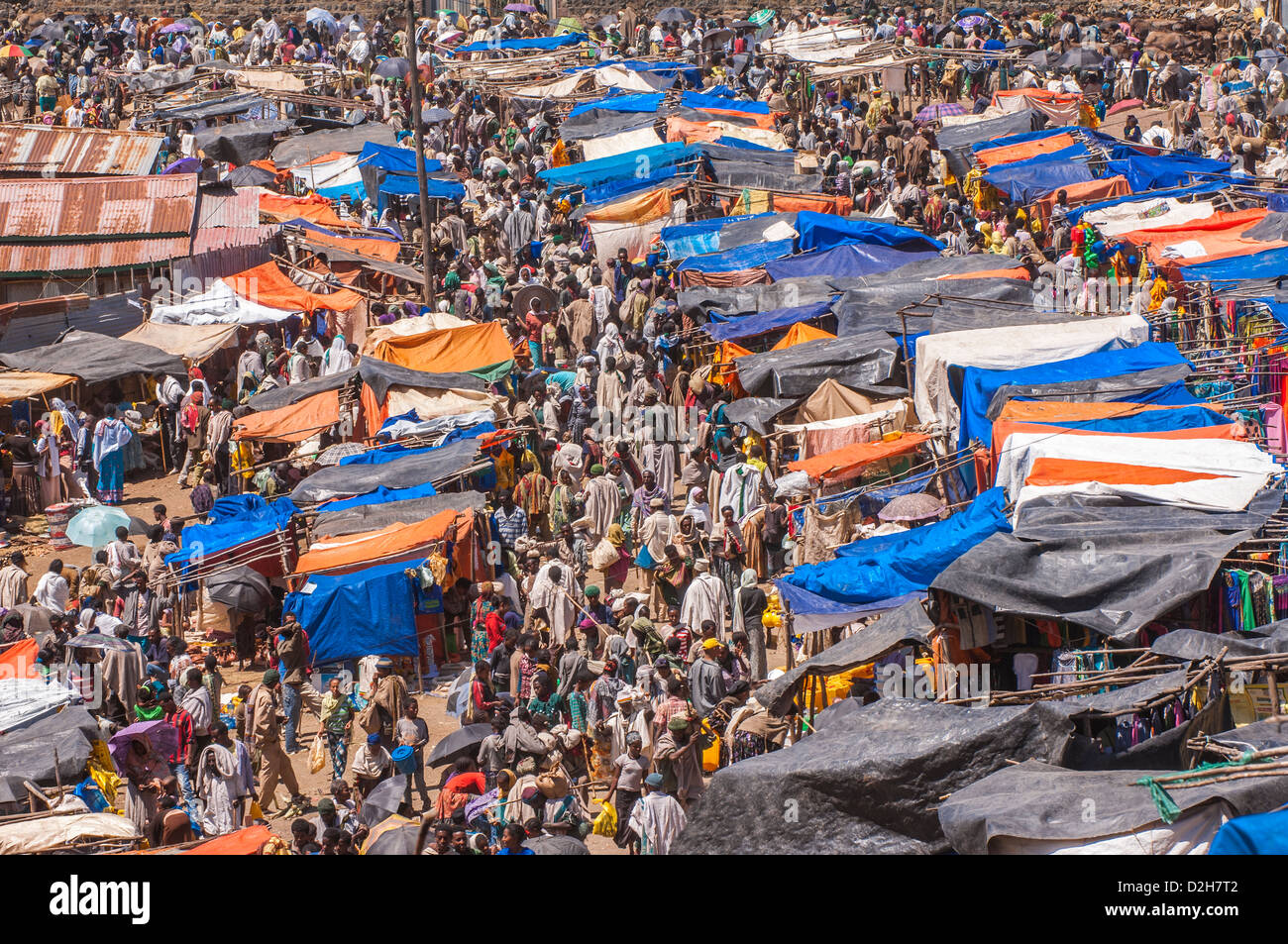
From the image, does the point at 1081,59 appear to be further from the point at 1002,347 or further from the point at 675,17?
the point at 1002,347

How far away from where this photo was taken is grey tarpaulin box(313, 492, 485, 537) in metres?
15.0

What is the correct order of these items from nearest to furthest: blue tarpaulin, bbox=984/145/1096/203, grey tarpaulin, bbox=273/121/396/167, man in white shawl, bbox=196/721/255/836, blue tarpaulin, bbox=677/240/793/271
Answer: man in white shawl, bbox=196/721/255/836 < blue tarpaulin, bbox=677/240/793/271 < blue tarpaulin, bbox=984/145/1096/203 < grey tarpaulin, bbox=273/121/396/167

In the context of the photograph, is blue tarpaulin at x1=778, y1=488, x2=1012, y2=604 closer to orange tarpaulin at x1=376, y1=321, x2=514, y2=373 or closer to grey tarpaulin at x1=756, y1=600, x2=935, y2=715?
grey tarpaulin at x1=756, y1=600, x2=935, y2=715

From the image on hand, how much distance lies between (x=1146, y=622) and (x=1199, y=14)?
103ft

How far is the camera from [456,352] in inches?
768

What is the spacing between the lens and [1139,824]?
7023 millimetres

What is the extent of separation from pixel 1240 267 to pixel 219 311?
1302 centimetres

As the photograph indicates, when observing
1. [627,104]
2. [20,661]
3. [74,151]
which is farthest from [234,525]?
[627,104]

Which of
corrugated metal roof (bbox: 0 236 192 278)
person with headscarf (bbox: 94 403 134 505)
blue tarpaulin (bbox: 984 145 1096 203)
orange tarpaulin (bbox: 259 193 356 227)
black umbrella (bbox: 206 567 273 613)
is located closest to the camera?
black umbrella (bbox: 206 567 273 613)

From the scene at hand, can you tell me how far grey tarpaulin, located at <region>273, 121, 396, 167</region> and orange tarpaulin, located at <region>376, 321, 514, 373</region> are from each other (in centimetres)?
1250

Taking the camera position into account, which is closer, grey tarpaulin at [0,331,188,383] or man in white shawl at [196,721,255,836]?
man in white shawl at [196,721,255,836]

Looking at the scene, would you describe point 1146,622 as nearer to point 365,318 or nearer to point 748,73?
point 365,318

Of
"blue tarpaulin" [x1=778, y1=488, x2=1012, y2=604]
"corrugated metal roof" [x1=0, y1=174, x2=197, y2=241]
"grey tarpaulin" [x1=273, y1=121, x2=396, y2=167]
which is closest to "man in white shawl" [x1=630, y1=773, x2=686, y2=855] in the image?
"blue tarpaulin" [x1=778, y1=488, x2=1012, y2=604]
